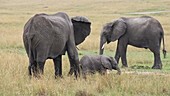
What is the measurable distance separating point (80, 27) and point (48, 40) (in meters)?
1.95

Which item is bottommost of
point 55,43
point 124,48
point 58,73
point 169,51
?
point 169,51

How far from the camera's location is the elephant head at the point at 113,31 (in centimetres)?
1792

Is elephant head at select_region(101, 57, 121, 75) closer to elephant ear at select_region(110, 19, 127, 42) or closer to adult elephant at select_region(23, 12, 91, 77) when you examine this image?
adult elephant at select_region(23, 12, 91, 77)

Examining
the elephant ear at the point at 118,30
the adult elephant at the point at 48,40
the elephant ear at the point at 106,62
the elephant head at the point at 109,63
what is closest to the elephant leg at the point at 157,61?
the elephant ear at the point at 118,30

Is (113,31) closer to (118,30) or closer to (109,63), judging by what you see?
(118,30)

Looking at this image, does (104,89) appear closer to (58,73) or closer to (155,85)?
(155,85)

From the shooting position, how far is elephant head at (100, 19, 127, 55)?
706 inches

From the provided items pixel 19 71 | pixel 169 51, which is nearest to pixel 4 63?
pixel 19 71

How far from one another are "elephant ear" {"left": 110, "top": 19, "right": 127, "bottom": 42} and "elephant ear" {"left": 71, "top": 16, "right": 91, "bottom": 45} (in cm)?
514

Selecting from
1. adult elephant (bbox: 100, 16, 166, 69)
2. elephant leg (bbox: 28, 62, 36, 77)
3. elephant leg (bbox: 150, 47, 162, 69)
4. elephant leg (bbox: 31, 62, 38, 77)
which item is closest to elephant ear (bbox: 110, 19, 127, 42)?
adult elephant (bbox: 100, 16, 166, 69)

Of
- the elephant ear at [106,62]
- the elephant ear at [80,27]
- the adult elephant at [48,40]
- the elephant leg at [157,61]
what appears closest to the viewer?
the adult elephant at [48,40]

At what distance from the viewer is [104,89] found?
10109 millimetres

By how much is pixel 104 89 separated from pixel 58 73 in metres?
2.25

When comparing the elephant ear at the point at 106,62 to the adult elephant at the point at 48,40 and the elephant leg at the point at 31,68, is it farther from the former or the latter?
the elephant leg at the point at 31,68
